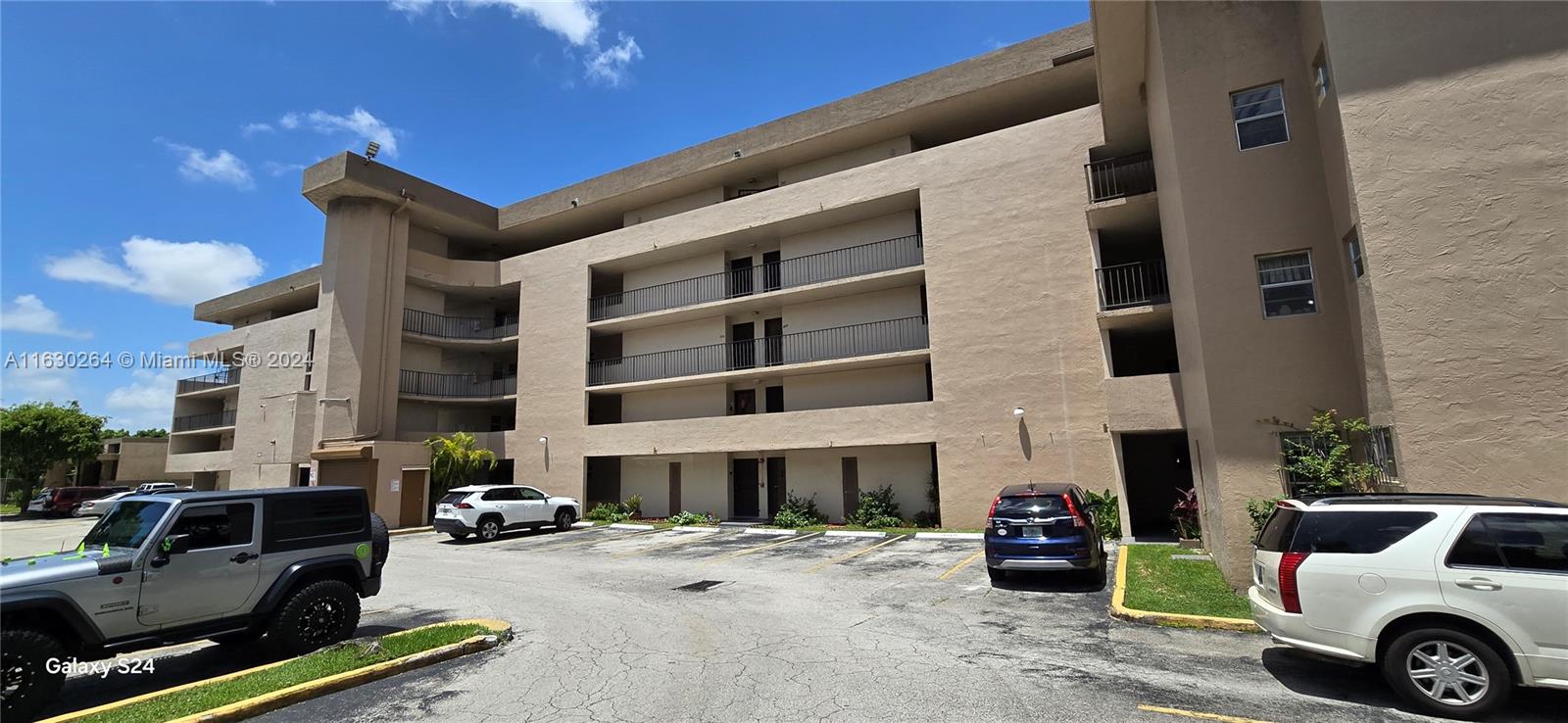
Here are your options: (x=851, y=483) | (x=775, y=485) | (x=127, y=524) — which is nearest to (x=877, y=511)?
(x=851, y=483)

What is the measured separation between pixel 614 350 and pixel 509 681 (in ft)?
78.7

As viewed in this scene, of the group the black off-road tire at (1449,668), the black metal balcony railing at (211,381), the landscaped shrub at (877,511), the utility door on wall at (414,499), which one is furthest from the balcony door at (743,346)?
the black metal balcony railing at (211,381)

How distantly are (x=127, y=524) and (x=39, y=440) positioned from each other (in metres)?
49.7

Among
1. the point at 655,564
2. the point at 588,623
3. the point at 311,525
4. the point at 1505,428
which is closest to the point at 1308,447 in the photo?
the point at 1505,428

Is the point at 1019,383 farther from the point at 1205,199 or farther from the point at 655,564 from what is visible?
the point at 655,564

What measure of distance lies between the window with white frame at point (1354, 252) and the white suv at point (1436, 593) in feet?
15.8

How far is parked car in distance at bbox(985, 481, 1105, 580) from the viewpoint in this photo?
1059 cm

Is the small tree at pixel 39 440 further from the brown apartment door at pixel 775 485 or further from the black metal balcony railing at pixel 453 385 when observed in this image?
the brown apartment door at pixel 775 485

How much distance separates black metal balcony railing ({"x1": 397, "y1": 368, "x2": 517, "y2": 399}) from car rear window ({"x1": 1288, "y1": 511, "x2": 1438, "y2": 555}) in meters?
28.6

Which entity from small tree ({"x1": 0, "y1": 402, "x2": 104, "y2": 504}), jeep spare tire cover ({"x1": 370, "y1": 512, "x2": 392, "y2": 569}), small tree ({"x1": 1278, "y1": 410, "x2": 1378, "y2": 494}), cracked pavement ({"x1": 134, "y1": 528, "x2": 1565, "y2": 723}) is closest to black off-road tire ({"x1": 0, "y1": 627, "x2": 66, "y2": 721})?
cracked pavement ({"x1": 134, "y1": 528, "x2": 1565, "y2": 723})

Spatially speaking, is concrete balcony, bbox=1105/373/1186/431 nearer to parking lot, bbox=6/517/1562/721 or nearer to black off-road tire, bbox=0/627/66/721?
parking lot, bbox=6/517/1562/721

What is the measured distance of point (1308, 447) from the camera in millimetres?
10070

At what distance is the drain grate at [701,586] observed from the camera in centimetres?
1155

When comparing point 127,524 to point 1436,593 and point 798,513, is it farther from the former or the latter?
point 798,513
